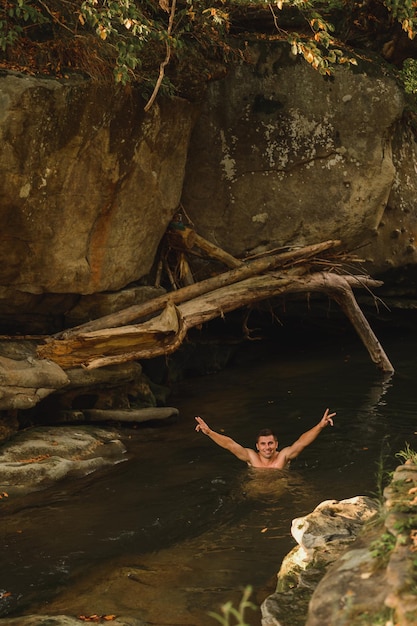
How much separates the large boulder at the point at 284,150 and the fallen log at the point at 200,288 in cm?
104

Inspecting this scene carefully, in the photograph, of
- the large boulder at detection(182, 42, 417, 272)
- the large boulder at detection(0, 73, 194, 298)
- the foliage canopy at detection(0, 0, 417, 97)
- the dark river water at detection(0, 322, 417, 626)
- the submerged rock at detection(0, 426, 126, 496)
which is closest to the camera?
the dark river water at detection(0, 322, 417, 626)

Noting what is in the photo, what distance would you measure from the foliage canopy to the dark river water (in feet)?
16.6

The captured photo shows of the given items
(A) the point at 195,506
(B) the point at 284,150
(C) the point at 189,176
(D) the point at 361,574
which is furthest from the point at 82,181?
(D) the point at 361,574

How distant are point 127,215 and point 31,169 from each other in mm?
Result: 2081

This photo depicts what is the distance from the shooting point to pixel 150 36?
1038 centimetres

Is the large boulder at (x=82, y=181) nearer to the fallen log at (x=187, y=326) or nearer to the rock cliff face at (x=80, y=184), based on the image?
the rock cliff face at (x=80, y=184)

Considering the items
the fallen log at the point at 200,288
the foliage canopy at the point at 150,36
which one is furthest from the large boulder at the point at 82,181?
the fallen log at the point at 200,288

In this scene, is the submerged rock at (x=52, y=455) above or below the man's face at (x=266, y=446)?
below

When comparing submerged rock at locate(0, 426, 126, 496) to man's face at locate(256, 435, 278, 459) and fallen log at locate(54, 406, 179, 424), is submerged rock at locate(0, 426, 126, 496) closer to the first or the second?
fallen log at locate(54, 406, 179, 424)

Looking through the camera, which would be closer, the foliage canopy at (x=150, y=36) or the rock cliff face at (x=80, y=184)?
the foliage canopy at (x=150, y=36)

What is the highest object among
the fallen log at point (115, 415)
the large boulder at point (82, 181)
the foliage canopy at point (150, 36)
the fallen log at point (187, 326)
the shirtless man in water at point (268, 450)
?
the foliage canopy at point (150, 36)

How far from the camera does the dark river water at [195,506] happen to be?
658 centimetres

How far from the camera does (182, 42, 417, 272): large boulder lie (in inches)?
573

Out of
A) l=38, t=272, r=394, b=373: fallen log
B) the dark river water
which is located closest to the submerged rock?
the dark river water
